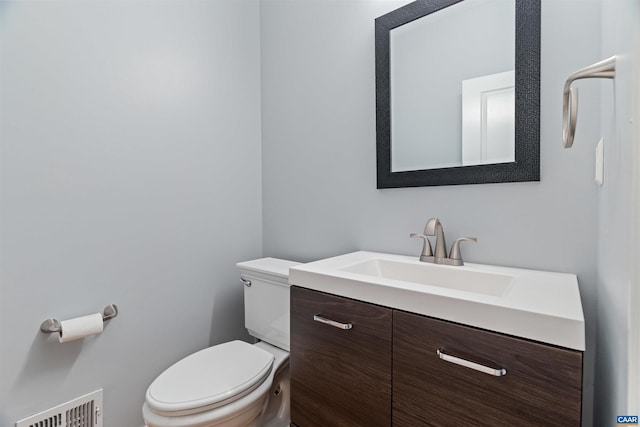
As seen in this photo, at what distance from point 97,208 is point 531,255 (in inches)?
65.8

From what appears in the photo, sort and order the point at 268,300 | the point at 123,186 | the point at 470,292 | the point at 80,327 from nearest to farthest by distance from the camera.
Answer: the point at 470,292
the point at 80,327
the point at 123,186
the point at 268,300

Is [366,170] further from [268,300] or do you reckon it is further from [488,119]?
[268,300]

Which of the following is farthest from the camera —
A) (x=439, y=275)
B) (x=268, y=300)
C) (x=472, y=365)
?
(x=268, y=300)

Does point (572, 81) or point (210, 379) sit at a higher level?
point (572, 81)

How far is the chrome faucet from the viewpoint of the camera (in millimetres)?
1148

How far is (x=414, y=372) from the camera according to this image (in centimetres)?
80

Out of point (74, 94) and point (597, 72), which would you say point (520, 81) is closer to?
point (597, 72)

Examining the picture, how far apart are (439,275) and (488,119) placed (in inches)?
22.8

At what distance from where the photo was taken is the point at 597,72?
64 centimetres

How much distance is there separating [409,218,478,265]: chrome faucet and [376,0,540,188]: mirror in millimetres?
184

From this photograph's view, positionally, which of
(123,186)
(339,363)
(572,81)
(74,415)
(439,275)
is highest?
(572,81)

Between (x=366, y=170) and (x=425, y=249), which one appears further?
(x=366, y=170)

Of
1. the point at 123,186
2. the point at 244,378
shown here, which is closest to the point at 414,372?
Result: the point at 244,378

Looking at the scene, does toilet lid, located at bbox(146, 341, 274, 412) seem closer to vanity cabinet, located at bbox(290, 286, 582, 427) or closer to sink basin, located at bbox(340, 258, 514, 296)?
vanity cabinet, located at bbox(290, 286, 582, 427)
